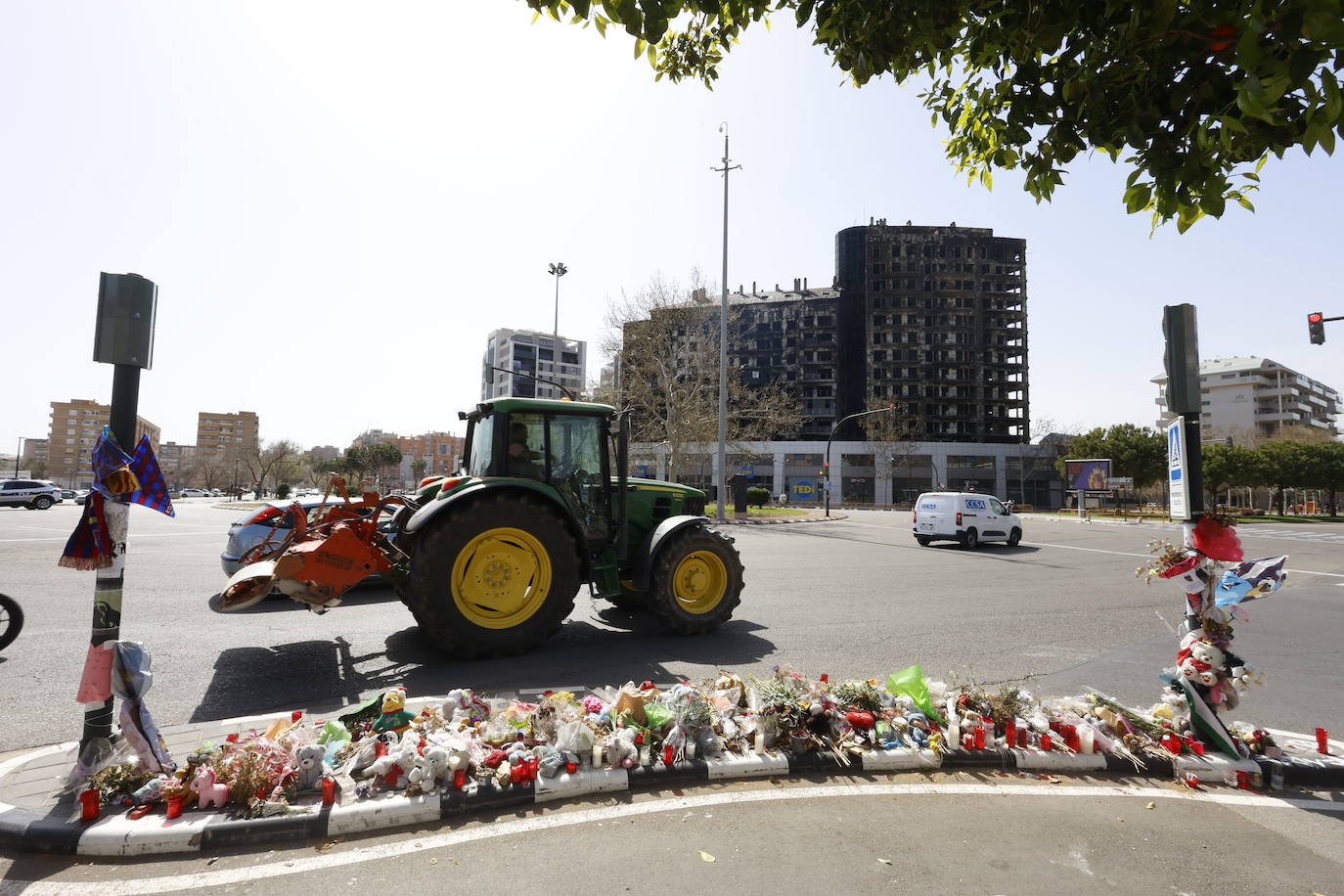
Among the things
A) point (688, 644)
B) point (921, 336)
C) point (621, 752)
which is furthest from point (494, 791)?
point (921, 336)

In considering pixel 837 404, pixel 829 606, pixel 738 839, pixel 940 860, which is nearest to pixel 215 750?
pixel 738 839

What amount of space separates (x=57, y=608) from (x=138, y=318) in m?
6.90

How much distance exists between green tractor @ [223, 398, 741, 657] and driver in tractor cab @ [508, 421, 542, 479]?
1 centimetres

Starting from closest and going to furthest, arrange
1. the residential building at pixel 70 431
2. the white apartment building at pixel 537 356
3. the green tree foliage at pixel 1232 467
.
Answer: the green tree foliage at pixel 1232 467 < the white apartment building at pixel 537 356 < the residential building at pixel 70 431

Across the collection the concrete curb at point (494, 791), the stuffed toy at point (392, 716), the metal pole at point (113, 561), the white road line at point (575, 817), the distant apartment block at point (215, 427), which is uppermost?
the distant apartment block at point (215, 427)

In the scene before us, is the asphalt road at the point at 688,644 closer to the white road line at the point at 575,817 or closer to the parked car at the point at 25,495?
the white road line at the point at 575,817

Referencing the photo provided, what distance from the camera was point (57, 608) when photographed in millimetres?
7523

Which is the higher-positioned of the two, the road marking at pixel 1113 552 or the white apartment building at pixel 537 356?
the white apartment building at pixel 537 356

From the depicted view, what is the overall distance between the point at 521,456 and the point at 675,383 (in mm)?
28330

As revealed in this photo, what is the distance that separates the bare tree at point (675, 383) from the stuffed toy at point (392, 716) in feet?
96.0


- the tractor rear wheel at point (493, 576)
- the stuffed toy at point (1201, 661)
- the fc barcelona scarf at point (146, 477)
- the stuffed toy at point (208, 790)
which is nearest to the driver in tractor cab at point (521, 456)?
the tractor rear wheel at point (493, 576)

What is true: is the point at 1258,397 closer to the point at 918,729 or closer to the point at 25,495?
the point at 918,729

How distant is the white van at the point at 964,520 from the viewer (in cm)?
1919

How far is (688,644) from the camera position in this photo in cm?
647
